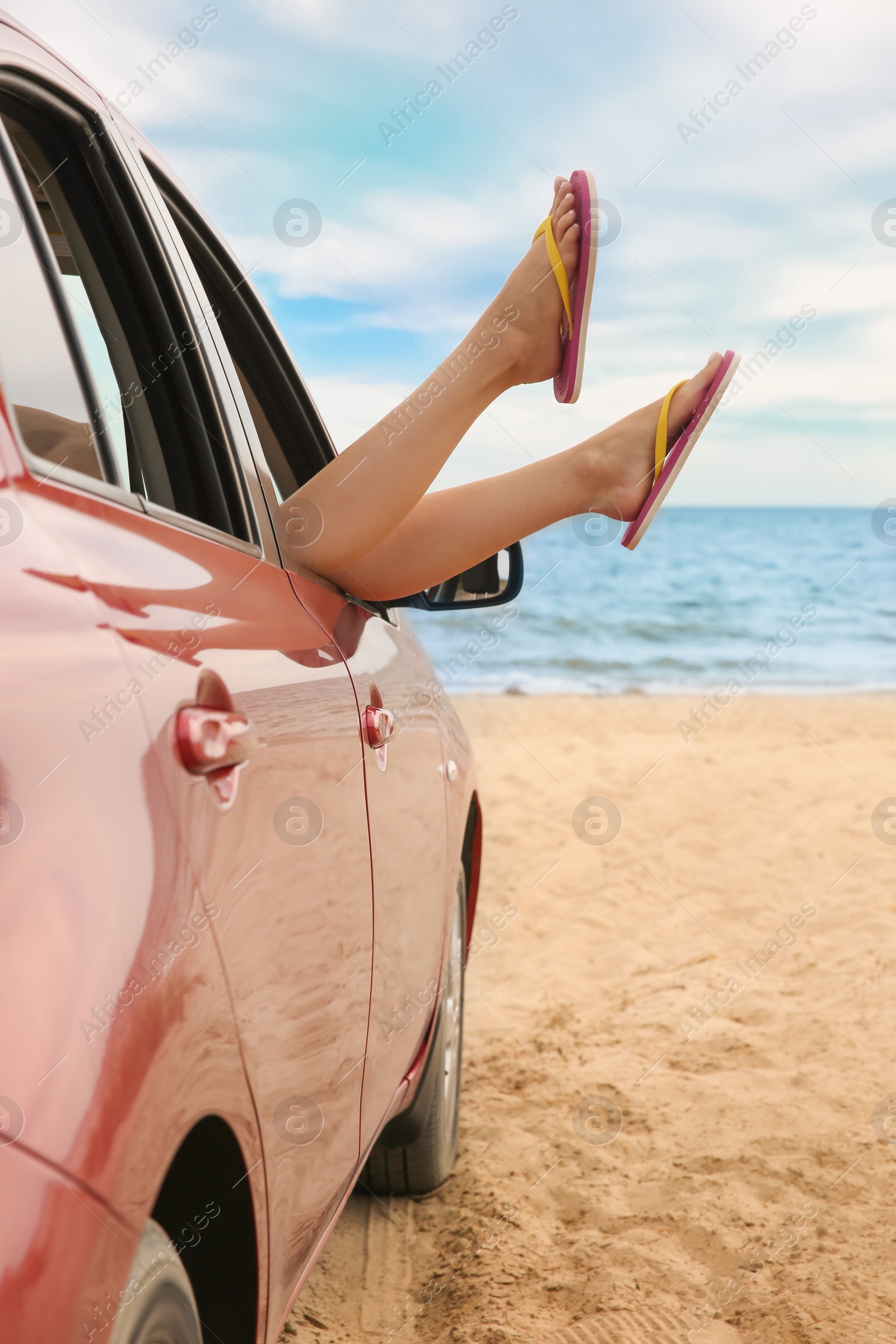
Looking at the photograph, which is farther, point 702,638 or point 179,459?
point 702,638

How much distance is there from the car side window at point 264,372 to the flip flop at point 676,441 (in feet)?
2.29

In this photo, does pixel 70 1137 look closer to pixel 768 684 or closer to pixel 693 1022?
pixel 693 1022

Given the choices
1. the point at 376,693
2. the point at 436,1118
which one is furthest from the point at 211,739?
the point at 436,1118

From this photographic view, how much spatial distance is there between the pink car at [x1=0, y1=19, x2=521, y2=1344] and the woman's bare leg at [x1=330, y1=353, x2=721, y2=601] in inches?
5.5

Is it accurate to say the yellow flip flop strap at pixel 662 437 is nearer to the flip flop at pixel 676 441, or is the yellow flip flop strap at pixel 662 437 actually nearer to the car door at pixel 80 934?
the flip flop at pixel 676 441

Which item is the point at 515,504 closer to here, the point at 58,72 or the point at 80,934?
the point at 58,72

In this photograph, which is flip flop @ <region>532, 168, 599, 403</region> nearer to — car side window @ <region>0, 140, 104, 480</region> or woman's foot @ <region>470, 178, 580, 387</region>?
woman's foot @ <region>470, 178, 580, 387</region>

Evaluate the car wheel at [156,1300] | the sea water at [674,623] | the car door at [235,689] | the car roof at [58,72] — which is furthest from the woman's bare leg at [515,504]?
the sea water at [674,623]

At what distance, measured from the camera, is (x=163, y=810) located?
864 mm

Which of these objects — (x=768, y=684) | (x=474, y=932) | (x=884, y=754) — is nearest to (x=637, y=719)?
(x=884, y=754)

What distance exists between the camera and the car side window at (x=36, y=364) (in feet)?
3.25

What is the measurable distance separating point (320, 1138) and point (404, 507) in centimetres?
98

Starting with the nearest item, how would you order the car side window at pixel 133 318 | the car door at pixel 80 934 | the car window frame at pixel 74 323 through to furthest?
the car door at pixel 80 934
the car window frame at pixel 74 323
the car side window at pixel 133 318

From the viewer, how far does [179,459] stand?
1579 millimetres
